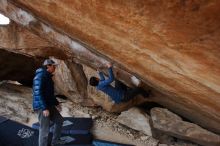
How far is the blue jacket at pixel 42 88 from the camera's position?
660 centimetres

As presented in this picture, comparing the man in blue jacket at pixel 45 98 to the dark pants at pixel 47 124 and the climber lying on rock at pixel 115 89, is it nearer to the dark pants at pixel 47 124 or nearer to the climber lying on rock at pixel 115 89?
the dark pants at pixel 47 124

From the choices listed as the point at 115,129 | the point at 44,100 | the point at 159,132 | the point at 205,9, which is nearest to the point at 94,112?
the point at 115,129

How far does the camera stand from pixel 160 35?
430 centimetres

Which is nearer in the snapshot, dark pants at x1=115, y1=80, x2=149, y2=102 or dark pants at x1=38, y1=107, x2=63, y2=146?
dark pants at x1=38, y1=107, x2=63, y2=146

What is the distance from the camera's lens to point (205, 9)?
133 inches

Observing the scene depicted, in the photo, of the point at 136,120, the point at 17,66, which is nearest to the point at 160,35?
the point at 136,120

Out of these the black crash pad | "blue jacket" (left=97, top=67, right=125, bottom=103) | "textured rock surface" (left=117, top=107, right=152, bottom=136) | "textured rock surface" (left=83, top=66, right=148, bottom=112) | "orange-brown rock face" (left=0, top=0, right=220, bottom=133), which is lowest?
the black crash pad

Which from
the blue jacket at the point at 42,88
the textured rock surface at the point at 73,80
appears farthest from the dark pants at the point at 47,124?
the textured rock surface at the point at 73,80

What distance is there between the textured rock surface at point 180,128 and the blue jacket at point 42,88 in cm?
312

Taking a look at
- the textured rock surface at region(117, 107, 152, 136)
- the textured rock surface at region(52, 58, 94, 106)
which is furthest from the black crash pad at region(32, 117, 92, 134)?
the textured rock surface at region(52, 58, 94, 106)

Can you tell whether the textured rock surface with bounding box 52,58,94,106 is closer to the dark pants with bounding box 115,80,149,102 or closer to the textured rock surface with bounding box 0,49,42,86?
the dark pants with bounding box 115,80,149,102

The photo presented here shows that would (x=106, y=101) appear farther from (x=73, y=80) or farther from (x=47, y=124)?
(x=47, y=124)

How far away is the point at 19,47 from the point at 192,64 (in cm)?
654

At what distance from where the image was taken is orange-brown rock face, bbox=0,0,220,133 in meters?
3.68
